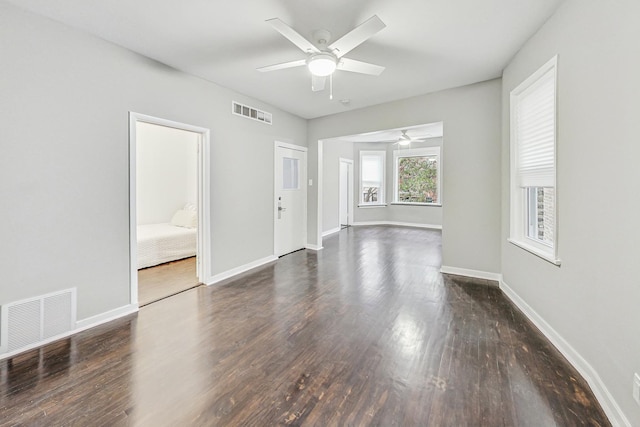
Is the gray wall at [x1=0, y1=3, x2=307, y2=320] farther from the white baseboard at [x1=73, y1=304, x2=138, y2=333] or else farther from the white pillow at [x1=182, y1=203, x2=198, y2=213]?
the white pillow at [x1=182, y1=203, x2=198, y2=213]

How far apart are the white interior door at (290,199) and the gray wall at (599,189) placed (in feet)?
12.4

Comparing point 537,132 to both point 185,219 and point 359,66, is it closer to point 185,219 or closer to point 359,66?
point 359,66

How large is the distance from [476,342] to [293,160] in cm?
419

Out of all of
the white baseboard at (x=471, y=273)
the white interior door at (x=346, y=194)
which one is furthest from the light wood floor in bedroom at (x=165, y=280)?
the white interior door at (x=346, y=194)

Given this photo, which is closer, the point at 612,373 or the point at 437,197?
the point at 612,373

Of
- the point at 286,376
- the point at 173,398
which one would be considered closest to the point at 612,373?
the point at 286,376

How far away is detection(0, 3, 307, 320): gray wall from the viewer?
2154 millimetres

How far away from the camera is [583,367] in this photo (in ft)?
6.07

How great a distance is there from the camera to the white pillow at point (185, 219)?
543 cm

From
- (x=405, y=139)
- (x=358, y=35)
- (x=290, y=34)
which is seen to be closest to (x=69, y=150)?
(x=290, y=34)

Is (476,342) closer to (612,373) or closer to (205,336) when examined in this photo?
(612,373)

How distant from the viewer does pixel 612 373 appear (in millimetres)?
1561

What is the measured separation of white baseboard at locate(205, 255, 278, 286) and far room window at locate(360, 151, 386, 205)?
16.0ft

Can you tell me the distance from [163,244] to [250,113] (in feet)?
8.58
